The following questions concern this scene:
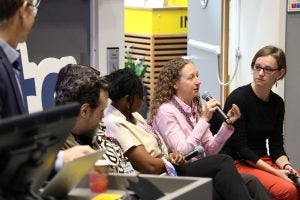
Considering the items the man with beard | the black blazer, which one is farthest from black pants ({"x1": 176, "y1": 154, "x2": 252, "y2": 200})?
the black blazer

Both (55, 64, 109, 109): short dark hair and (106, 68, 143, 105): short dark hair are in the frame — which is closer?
(55, 64, 109, 109): short dark hair

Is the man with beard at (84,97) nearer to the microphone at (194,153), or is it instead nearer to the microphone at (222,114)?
the microphone at (194,153)

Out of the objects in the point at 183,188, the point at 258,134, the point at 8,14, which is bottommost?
the point at 258,134

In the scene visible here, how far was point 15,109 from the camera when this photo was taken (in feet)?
6.75

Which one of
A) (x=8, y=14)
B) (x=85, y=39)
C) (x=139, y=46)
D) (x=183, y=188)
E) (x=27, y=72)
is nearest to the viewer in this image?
(x=183, y=188)

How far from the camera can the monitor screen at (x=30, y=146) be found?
1438 mm

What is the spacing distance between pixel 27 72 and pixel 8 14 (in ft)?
5.33

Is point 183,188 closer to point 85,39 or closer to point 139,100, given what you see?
point 139,100

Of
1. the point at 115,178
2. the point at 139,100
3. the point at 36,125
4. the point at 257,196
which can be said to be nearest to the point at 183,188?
the point at 115,178

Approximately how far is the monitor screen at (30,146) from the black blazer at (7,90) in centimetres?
48

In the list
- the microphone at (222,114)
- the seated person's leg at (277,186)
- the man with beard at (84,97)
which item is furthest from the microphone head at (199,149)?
the man with beard at (84,97)

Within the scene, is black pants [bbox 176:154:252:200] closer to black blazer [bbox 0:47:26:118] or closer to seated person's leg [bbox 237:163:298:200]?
seated person's leg [bbox 237:163:298:200]

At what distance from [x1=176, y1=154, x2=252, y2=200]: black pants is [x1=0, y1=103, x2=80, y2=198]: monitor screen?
1.96m

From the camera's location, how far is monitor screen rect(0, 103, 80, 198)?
1438mm
